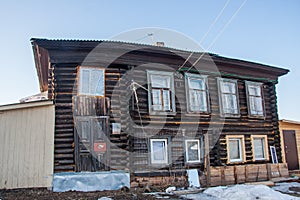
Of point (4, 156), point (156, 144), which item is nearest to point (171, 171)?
point (156, 144)

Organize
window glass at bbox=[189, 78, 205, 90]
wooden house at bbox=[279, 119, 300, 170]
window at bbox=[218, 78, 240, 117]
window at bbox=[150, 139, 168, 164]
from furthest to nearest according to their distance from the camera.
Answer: wooden house at bbox=[279, 119, 300, 170] < window at bbox=[218, 78, 240, 117] < window glass at bbox=[189, 78, 205, 90] < window at bbox=[150, 139, 168, 164]

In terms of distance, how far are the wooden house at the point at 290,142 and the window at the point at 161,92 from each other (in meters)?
6.98

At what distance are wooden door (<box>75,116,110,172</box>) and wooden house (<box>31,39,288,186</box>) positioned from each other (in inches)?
1.3

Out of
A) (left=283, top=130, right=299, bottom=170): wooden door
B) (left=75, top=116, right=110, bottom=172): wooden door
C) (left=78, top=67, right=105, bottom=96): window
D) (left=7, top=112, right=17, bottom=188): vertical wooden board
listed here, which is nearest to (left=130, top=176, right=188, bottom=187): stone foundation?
(left=75, top=116, right=110, bottom=172): wooden door

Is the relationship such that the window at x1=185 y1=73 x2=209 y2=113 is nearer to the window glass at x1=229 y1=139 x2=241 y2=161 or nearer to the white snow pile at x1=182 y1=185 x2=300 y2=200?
the window glass at x1=229 y1=139 x2=241 y2=161

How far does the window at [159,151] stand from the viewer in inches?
436

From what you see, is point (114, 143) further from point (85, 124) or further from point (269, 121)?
point (269, 121)

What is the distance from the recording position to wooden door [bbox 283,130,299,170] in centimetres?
1519

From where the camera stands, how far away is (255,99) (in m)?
14.0

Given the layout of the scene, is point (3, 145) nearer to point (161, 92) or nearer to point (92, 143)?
point (92, 143)

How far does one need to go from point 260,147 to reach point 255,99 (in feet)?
7.59

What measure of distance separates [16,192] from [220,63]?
31.5ft

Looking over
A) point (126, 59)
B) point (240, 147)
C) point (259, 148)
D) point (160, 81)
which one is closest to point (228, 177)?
point (240, 147)

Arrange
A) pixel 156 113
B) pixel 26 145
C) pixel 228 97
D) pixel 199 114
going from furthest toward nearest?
pixel 228 97
pixel 199 114
pixel 156 113
pixel 26 145
